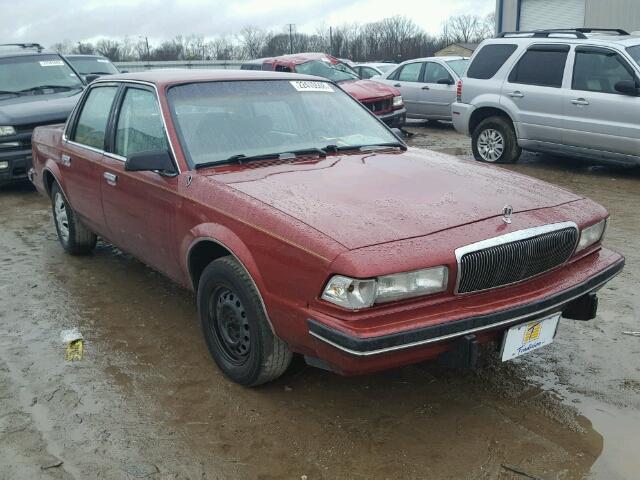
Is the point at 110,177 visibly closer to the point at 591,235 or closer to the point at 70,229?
the point at 70,229

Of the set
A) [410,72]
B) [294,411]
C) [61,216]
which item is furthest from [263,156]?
[410,72]

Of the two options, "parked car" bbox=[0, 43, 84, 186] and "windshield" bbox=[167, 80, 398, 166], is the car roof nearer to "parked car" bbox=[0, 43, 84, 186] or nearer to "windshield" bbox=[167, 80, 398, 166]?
"windshield" bbox=[167, 80, 398, 166]

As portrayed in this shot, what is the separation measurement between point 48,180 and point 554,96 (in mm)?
Result: 6594

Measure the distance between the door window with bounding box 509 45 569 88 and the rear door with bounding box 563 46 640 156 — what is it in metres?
0.21

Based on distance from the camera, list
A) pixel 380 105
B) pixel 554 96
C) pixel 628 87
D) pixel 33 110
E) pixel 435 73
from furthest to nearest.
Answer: pixel 435 73
pixel 380 105
pixel 554 96
pixel 33 110
pixel 628 87

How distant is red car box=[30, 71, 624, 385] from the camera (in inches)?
109

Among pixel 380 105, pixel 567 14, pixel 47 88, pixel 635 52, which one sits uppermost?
pixel 567 14

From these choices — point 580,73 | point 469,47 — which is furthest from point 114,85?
point 469,47

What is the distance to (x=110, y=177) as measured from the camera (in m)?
4.53

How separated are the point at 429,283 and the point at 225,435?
4.04 feet

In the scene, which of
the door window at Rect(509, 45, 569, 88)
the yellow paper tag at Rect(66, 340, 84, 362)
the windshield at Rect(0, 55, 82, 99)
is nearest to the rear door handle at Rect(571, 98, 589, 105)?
the door window at Rect(509, 45, 569, 88)

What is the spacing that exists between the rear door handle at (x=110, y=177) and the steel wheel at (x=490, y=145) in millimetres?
6785

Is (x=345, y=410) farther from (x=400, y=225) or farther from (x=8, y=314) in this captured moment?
(x=8, y=314)

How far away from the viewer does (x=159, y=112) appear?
402 centimetres
